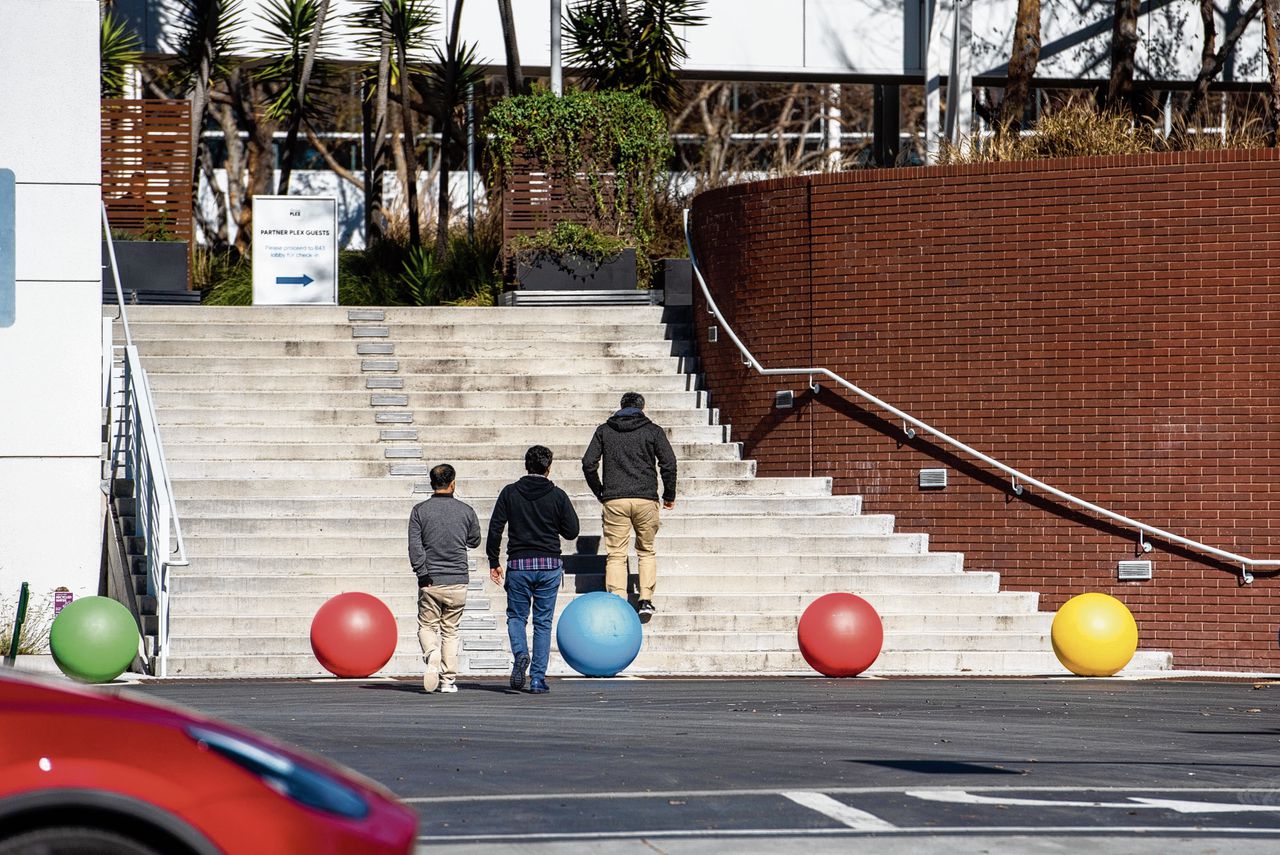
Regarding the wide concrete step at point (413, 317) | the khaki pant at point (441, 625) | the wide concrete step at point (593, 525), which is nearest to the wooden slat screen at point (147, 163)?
the wide concrete step at point (413, 317)

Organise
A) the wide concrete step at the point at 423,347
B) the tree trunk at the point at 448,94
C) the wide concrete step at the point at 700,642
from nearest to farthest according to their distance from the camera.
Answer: the wide concrete step at the point at 700,642 → the wide concrete step at the point at 423,347 → the tree trunk at the point at 448,94

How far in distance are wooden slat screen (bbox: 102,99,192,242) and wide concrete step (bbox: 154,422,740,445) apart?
19.2 ft

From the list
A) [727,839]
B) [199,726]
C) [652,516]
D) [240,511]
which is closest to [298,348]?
[240,511]

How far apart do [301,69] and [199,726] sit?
23960 mm

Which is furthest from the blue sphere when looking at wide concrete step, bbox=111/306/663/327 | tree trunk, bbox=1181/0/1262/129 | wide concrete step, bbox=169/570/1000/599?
tree trunk, bbox=1181/0/1262/129

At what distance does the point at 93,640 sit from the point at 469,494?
15.8ft

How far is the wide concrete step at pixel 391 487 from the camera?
54.9 feet

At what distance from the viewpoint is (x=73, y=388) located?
15461mm

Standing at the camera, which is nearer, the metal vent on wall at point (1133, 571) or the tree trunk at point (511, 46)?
the metal vent on wall at point (1133, 571)

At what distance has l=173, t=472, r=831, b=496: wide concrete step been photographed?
658 inches

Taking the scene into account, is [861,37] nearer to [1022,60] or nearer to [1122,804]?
[1022,60]

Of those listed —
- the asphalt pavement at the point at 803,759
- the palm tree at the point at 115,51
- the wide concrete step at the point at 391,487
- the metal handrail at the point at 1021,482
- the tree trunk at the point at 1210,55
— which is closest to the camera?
the asphalt pavement at the point at 803,759

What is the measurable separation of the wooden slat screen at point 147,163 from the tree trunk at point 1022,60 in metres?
9.87

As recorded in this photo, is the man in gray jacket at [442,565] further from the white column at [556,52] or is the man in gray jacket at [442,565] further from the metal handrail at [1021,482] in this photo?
the white column at [556,52]
